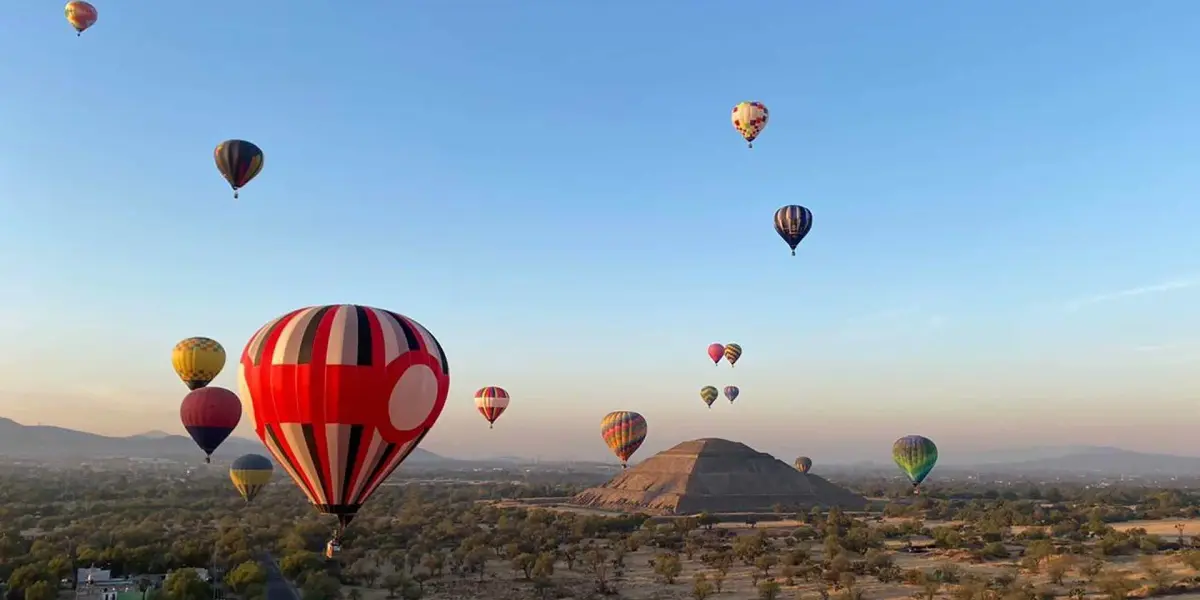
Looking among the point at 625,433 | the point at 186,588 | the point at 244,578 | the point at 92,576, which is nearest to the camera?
the point at 186,588

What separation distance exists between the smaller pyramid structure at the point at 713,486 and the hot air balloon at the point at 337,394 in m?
77.8

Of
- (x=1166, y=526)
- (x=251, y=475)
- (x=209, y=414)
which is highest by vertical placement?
(x=209, y=414)

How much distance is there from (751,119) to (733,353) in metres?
32.9

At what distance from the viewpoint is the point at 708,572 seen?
5328 centimetres

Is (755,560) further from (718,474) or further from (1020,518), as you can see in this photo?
(718,474)

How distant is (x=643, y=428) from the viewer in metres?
71.4

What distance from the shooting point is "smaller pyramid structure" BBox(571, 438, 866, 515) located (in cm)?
10238

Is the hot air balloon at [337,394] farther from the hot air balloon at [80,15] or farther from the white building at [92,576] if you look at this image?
the hot air balloon at [80,15]

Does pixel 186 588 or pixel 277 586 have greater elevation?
pixel 186 588

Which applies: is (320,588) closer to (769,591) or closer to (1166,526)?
(769,591)

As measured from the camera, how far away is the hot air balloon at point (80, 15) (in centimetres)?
4933

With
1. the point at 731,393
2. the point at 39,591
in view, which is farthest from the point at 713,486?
the point at 39,591

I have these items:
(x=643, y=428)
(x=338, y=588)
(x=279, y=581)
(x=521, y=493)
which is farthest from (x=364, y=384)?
(x=521, y=493)

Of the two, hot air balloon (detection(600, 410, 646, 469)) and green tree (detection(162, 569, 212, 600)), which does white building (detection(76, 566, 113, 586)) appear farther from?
hot air balloon (detection(600, 410, 646, 469))
